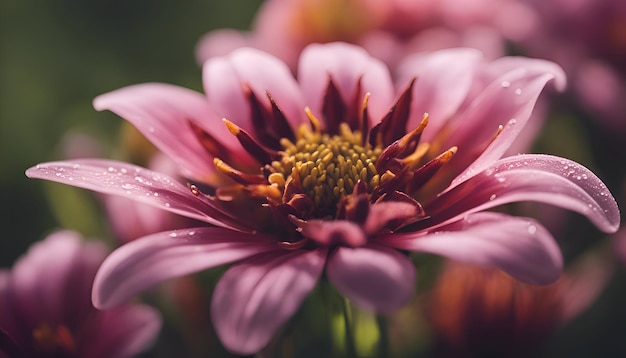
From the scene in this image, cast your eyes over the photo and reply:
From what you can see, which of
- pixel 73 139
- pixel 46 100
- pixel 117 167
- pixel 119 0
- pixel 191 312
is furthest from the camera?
pixel 119 0

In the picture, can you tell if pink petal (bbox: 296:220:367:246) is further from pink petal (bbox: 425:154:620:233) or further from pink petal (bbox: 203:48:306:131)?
pink petal (bbox: 203:48:306:131)

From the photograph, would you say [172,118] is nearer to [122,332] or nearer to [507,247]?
[122,332]

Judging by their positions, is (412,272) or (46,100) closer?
(412,272)

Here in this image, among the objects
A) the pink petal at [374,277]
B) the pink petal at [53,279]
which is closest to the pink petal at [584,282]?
the pink petal at [374,277]

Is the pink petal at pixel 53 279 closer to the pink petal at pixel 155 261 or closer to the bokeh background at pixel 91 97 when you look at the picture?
the bokeh background at pixel 91 97

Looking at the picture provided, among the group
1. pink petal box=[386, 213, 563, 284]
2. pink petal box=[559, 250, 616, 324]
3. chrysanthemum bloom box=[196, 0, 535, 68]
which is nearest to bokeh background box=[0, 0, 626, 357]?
pink petal box=[559, 250, 616, 324]

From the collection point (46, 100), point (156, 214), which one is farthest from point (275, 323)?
point (46, 100)

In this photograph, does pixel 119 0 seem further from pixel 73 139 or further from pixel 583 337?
pixel 583 337
